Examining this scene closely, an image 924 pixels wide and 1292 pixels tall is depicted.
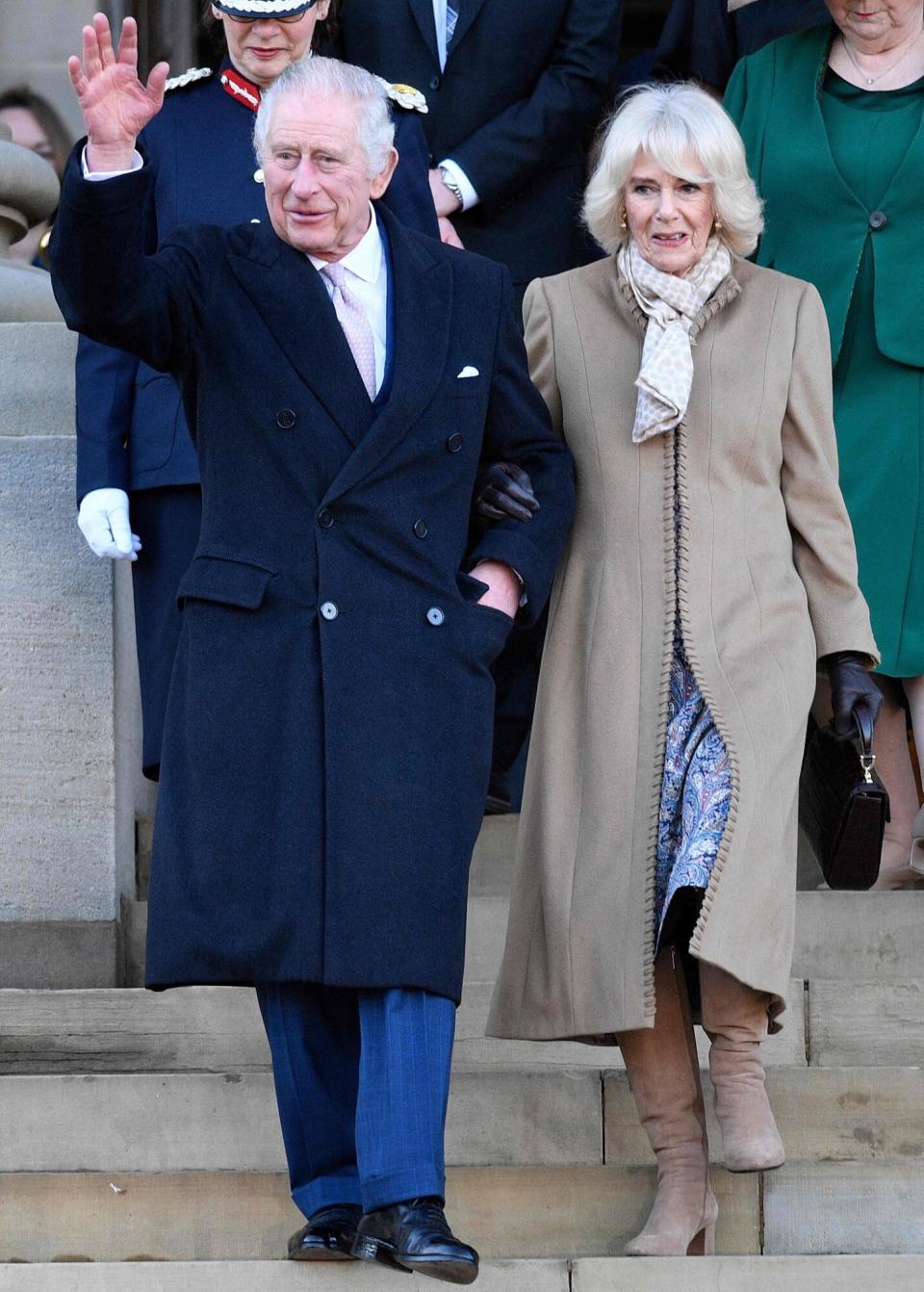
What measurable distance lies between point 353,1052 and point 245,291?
1172 mm

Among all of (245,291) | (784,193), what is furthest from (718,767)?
(784,193)

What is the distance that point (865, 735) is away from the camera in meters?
4.43

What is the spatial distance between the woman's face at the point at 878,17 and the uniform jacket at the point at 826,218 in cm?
13

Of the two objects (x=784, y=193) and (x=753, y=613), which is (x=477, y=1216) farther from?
(x=784, y=193)

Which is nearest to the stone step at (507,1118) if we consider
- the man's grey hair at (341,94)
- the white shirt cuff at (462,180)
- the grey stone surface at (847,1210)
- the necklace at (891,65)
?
the grey stone surface at (847,1210)

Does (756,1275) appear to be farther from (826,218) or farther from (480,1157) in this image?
(826,218)

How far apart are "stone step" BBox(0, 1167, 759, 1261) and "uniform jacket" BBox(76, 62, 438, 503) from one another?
1447 mm

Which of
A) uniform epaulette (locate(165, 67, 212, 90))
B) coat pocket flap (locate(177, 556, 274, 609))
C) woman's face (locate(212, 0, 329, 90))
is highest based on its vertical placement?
woman's face (locate(212, 0, 329, 90))

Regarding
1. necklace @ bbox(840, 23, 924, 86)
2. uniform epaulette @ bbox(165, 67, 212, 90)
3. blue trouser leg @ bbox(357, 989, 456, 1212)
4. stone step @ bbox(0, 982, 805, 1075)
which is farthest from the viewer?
necklace @ bbox(840, 23, 924, 86)

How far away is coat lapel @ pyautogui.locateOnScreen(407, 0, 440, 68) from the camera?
20.7 ft

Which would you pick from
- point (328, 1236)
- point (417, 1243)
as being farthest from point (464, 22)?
point (417, 1243)

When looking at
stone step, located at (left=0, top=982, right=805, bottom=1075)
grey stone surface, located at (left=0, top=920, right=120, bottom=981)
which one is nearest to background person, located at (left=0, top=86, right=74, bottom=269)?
grey stone surface, located at (left=0, top=920, right=120, bottom=981)

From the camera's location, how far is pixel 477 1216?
438cm

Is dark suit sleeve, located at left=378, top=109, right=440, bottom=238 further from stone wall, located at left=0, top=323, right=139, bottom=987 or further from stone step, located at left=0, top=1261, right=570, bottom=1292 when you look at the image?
stone step, located at left=0, top=1261, right=570, bottom=1292
